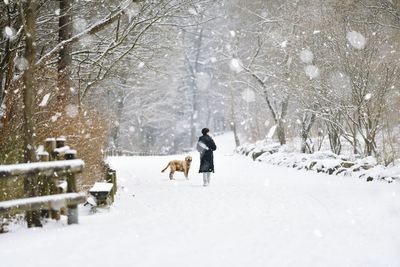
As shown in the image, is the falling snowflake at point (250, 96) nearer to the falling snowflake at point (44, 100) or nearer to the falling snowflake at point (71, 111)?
the falling snowflake at point (71, 111)

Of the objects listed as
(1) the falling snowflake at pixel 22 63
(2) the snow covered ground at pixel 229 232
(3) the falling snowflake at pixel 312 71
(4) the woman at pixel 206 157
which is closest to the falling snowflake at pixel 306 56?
(3) the falling snowflake at pixel 312 71

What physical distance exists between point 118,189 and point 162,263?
8034 millimetres

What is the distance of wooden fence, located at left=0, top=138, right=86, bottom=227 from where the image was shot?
611cm

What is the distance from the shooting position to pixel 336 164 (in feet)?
50.8

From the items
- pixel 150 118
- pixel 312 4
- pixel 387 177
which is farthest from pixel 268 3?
pixel 150 118

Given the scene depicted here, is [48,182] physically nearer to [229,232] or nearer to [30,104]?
[30,104]

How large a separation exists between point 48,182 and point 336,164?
11086 millimetres

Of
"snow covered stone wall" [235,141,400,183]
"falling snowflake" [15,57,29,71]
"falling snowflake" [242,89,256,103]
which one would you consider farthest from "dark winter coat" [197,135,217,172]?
"falling snowflake" [242,89,256,103]

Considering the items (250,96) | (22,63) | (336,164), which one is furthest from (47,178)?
(250,96)

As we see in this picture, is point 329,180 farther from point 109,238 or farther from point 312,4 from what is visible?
point 312,4

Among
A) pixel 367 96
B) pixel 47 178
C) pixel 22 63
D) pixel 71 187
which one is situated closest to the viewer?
pixel 71 187

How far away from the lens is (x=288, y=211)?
880 cm

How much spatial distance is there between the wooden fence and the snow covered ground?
15.9 inches

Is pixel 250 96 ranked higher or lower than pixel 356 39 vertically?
higher
